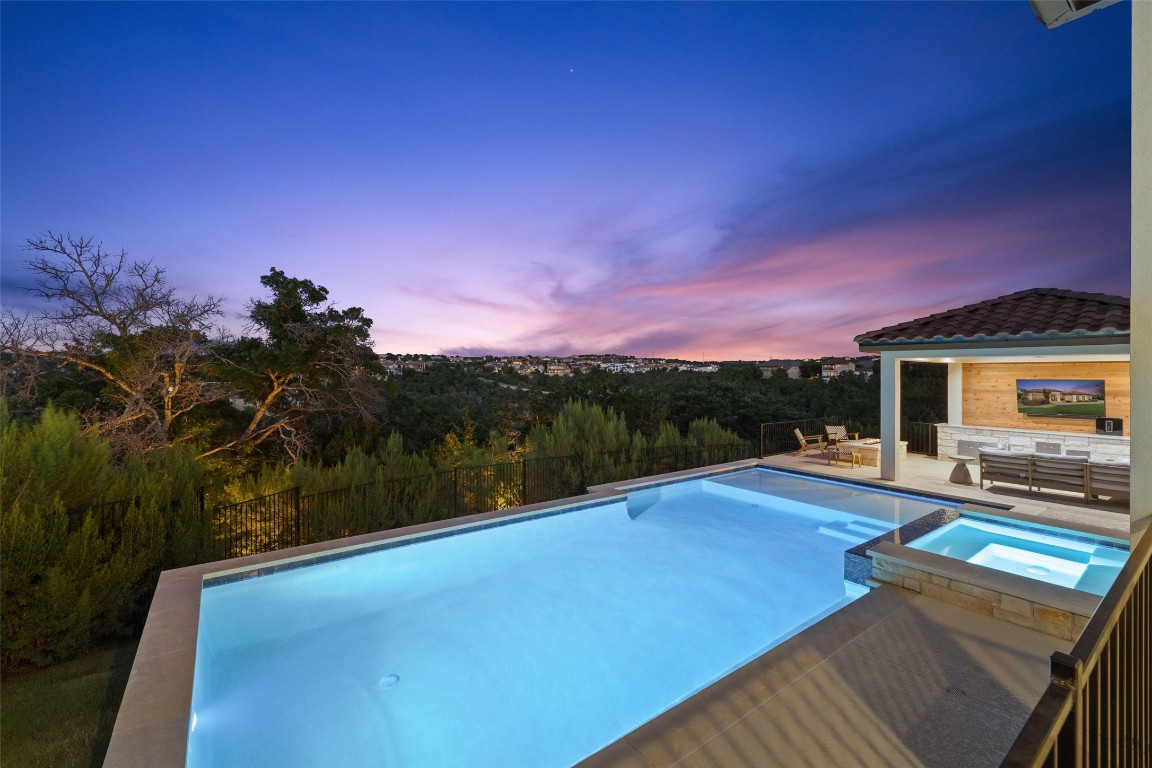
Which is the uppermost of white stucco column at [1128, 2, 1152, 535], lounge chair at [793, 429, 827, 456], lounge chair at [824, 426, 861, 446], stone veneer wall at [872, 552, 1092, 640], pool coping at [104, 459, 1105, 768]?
white stucco column at [1128, 2, 1152, 535]

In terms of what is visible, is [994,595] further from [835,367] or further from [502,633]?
[835,367]

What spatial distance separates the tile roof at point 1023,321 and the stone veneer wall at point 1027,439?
301 cm


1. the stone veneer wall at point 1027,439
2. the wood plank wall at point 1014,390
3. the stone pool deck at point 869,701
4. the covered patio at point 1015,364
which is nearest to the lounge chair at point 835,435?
the covered patio at point 1015,364

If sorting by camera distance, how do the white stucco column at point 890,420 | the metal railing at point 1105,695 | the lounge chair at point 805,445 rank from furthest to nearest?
1. the lounge chair at point 805,445
2. the white stucco column at point 890,420
3. the metal railing at point 1105,695

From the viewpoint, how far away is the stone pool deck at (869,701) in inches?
106

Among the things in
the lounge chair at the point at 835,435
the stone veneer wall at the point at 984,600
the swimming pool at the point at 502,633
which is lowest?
the swimming pool at the point at 502,633

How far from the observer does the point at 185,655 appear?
3840 mm

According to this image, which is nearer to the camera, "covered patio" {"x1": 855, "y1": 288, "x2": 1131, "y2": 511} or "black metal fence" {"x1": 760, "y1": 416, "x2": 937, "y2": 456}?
"covered patio" {"x1": 855, "y1": 288, "x2": 1131, "y2": 511}

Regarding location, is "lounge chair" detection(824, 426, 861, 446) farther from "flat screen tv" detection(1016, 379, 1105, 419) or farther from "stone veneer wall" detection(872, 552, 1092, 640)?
"stone veneer wall" detection(872, 552, 1092, 640)

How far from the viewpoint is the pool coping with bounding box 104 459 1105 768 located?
289cm

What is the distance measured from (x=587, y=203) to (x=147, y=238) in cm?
1097

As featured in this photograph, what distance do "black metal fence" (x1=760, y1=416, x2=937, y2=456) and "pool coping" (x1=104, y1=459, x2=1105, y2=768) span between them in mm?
9031

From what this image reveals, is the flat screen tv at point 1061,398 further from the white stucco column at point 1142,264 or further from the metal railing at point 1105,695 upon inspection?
the metal railing at point 1105,695

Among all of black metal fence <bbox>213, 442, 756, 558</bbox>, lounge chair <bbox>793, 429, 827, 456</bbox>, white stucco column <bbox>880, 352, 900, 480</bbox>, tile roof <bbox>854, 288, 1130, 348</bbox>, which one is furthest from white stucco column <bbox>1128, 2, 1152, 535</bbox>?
lounge chair <bbox>793, 429, 827, 456</bbox>
